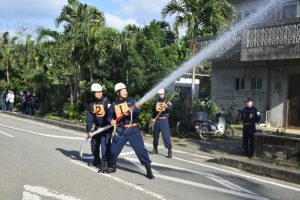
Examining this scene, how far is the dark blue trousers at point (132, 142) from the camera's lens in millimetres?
9195

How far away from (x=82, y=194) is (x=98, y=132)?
2.41 meters

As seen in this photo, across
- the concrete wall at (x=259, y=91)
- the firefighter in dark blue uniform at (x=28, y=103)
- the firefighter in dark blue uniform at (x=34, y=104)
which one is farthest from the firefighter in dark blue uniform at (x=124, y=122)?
the firefighter in dark blue uniform at (x=28, y=103)

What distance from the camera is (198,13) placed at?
19.7 m

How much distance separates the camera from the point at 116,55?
2288 cm

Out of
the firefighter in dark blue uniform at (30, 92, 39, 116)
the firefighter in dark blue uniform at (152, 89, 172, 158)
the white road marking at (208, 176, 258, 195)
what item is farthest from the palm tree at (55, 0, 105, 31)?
the white road marking at (208, 176, 258, 195)

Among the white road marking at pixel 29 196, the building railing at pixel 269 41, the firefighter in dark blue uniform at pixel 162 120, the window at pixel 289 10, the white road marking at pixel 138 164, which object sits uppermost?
the window at pixel 289 10

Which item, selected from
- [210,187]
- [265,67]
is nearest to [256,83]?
[265,67]

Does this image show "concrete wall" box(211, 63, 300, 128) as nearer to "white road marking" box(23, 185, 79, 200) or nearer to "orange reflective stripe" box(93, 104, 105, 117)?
"orange reflective stripe" box(93, 104, 105, 117)

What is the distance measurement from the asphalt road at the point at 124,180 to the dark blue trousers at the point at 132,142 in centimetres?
42

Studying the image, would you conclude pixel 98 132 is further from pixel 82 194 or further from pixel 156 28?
pixel 156 28

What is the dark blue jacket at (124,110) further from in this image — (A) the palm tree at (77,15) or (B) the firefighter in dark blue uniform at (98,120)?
(A) the palm tree at (77,15)

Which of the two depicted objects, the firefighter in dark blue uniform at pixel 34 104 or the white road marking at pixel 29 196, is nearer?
the white road marking at pixel 29 196

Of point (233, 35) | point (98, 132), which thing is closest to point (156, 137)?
point (98, 132)

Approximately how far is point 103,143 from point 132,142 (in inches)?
39.1
